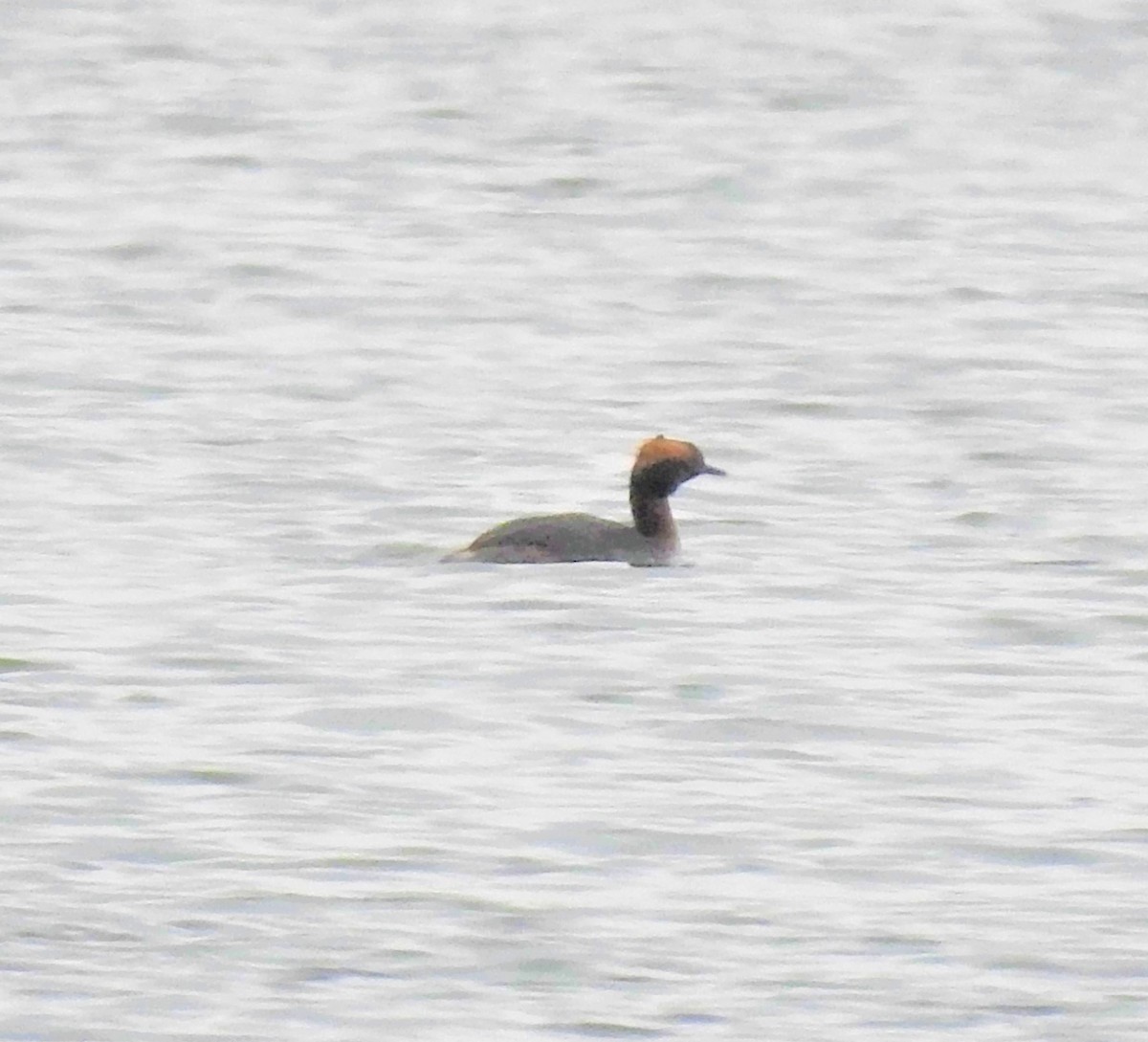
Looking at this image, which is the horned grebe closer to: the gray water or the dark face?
the dark face

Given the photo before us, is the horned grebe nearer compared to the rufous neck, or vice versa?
the horned grebe

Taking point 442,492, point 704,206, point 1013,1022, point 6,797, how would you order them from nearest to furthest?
point 1013,1022 < point 6,797 < point 442,492 < point 704,206

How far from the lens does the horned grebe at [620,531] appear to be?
16312 mm

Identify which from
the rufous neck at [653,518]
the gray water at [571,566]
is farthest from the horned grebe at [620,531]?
the gray water at [571,566]

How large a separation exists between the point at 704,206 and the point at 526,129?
11.4ft

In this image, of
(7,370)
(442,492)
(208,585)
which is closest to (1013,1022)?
(208,585)

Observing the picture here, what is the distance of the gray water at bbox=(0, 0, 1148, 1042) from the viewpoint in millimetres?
10578

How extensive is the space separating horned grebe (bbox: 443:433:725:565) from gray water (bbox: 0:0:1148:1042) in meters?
0.13

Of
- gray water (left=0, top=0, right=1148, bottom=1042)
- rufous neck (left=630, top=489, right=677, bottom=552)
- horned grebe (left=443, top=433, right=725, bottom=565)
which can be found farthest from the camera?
rufous neck (left=630, top=489, right=677, bottom=552)

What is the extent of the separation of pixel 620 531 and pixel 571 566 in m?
0.30

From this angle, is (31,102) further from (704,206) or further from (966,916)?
(966,916)

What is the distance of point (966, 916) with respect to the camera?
35.8 ft

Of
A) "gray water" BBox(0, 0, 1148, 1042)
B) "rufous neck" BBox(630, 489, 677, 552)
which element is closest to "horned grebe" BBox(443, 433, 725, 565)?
"rufous neck" BBox(630, 489, 677, 552)

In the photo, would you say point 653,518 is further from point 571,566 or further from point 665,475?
point 571,566
